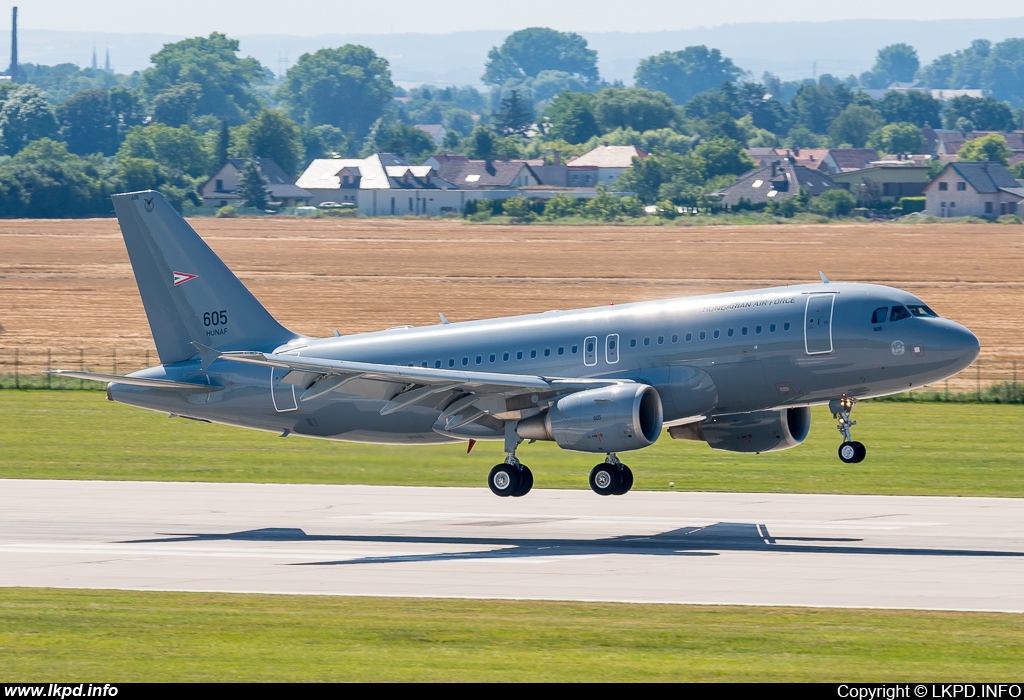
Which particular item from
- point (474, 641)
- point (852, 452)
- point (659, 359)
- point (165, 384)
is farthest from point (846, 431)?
point (165, 384)

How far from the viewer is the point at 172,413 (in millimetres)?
42875

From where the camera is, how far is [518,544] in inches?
1416

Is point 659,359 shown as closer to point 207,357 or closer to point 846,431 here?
point 846,431

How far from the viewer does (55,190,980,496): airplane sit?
3750 cm

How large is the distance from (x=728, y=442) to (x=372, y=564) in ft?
38.9

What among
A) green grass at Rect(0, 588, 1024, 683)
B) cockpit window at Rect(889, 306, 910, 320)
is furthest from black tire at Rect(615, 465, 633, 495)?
green grass at Rect(0, 588, 1024, 683)

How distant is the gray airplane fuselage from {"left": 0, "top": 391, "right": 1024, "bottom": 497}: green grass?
2.54 m

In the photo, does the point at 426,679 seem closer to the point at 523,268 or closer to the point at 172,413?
the point at 172,413

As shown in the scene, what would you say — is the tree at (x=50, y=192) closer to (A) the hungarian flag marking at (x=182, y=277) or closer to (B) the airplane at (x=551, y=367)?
(A) the hungarian flag marking at (x=182, y=277)

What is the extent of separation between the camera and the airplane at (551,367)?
37.5m

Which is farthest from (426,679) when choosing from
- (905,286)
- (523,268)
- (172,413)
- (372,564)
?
(523,268)

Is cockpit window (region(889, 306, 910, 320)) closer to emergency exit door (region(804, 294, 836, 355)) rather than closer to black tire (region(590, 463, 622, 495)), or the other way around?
emergency exit door (region(804, 294, 836, 355))
